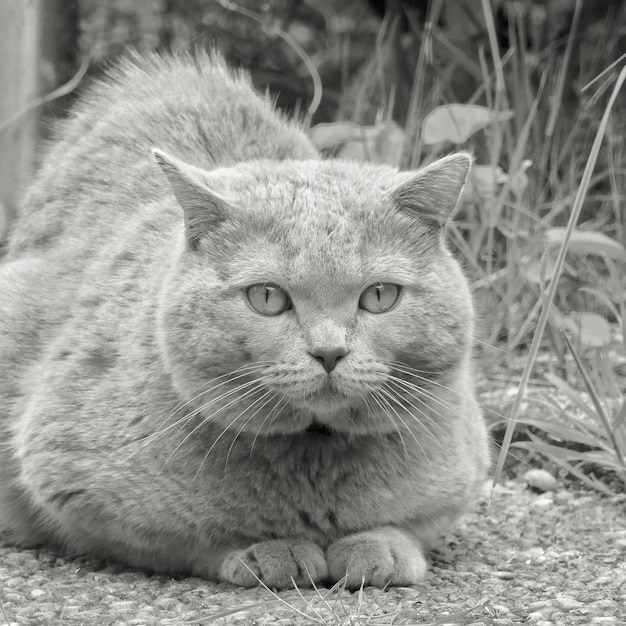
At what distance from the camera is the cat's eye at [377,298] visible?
208 centimetres

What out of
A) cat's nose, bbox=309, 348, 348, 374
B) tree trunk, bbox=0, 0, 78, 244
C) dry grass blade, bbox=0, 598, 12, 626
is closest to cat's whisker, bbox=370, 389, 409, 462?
cat's nose, bbox=309, 348, 348, 374

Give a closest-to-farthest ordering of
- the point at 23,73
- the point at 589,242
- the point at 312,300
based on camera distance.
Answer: the point at 312,300
the point at 589,242
the point at 23,73

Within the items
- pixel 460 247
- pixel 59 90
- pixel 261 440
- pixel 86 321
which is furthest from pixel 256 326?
pixel 59 90

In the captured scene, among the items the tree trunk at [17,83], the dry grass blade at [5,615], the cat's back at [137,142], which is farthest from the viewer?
the tree trunk at [17,83]

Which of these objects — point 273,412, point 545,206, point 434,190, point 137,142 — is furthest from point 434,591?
point 545,206

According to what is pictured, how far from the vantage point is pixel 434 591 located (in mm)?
Result: 2197

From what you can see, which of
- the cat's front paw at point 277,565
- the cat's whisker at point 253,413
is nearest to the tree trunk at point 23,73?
the cat's whisker at point 253,413

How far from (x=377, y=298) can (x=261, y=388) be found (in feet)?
0.94

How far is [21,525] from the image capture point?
8.50 ft

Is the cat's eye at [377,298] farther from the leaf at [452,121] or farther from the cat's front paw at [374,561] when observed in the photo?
the leaf at [452,121]

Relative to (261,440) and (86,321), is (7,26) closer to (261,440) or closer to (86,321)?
(86,321)

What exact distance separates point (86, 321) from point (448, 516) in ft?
3.11

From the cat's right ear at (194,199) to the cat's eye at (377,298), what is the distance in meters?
0.34

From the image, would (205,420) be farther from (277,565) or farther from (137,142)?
(137,142)
